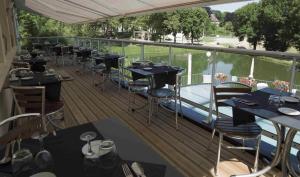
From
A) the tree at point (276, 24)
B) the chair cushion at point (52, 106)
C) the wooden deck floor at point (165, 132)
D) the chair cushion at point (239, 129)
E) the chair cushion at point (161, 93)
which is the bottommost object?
the wooden deck floor at point (165, 132)

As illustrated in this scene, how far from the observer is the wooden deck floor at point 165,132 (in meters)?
2.82

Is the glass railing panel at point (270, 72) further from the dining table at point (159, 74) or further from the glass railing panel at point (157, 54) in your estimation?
the glass railing panel at point (157, 54)

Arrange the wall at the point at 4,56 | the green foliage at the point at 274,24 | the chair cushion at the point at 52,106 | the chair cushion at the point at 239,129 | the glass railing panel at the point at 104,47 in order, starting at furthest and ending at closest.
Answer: the green foliage at the point at 274,24
the glass railing panel at the point at 104,47
the wall at the point at 4,56
the chair cushion at the point at 52,106
the chair cushion at the point at 239,129

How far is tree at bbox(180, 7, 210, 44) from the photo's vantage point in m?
51.8

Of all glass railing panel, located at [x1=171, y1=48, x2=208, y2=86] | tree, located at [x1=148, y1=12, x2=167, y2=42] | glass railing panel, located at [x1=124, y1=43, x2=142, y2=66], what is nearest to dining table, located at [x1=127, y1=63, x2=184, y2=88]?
glass railing panel, located at [x1=171, y1=48, x2=208, y2=86]

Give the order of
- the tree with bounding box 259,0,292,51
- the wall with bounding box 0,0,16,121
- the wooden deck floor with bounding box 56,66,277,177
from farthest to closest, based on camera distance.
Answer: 1. the tree with bounding box 259,0,292,51
2. the wall with bounding box 0,0,16,121
3. the wooden deck floor with bounding box 56,66,277,177

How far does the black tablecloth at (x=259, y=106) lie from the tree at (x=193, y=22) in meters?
51.1

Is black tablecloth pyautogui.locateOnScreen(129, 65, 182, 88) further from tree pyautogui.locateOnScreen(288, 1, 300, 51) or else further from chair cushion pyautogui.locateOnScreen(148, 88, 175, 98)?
tree pyautogui.locateOnScreen(288, 1, 300, 51)

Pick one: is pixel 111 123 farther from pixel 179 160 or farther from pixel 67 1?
pixel 67 1

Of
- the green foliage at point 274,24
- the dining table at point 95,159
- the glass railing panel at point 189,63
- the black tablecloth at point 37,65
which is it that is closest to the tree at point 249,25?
the green foliage at point 274,24

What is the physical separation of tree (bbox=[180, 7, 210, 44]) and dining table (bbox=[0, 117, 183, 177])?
5232 centimetres

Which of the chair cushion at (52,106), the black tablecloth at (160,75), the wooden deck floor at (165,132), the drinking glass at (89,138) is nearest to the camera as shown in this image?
the drinking glass at (89,138)

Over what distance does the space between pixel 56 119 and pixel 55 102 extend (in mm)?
784

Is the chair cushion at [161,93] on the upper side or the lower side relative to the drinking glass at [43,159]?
lower
